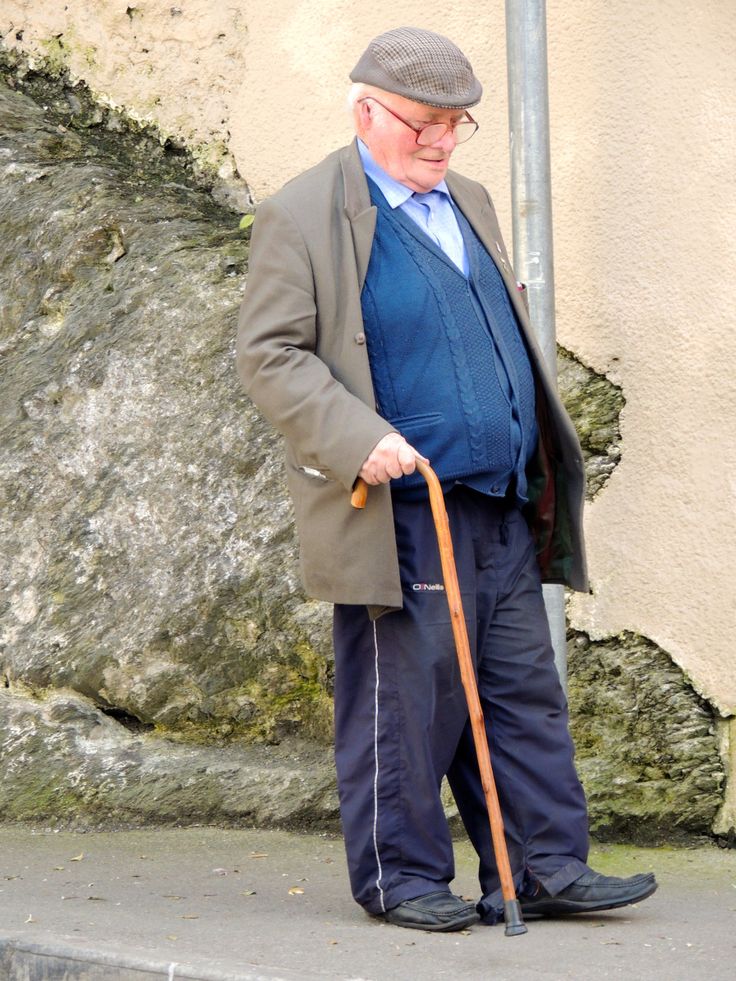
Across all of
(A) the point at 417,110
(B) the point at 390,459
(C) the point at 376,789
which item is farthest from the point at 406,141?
(C) the point at 376,789

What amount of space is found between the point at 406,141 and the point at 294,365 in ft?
1.84

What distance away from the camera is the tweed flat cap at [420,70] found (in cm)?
319

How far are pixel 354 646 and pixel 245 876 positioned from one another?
0.80m

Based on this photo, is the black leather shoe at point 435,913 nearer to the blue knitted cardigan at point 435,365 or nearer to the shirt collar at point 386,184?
the blue knitted cardigan at point 435,365

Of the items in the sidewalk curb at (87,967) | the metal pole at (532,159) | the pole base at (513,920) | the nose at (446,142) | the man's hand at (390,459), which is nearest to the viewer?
the sidewalk curb at (87,967)

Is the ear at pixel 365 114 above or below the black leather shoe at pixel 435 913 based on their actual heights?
above

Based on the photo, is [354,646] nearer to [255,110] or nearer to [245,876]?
[245,876]

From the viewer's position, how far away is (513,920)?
10.4 ft

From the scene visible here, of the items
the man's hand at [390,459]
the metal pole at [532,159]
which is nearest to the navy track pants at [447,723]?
the man's hand at [390,459]

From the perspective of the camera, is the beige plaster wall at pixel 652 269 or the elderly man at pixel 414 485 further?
the beige plaster wall at pixel 652 269

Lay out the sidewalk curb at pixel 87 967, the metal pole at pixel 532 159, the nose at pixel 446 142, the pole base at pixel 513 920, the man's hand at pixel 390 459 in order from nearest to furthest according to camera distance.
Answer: the sidewalk curb at pixel 87 967
the man's hand at pixel 390 459
the pole base at pixel 513 920
the nose at pixel 446 142
the metal pole at pixel 532 159

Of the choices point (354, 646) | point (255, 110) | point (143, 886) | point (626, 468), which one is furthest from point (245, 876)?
point (255, 110)

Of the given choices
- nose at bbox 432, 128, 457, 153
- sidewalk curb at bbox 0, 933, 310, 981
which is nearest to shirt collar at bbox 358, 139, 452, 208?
nose at bbox 432, 128, 457, 153

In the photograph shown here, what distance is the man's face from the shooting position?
10.6 feet
